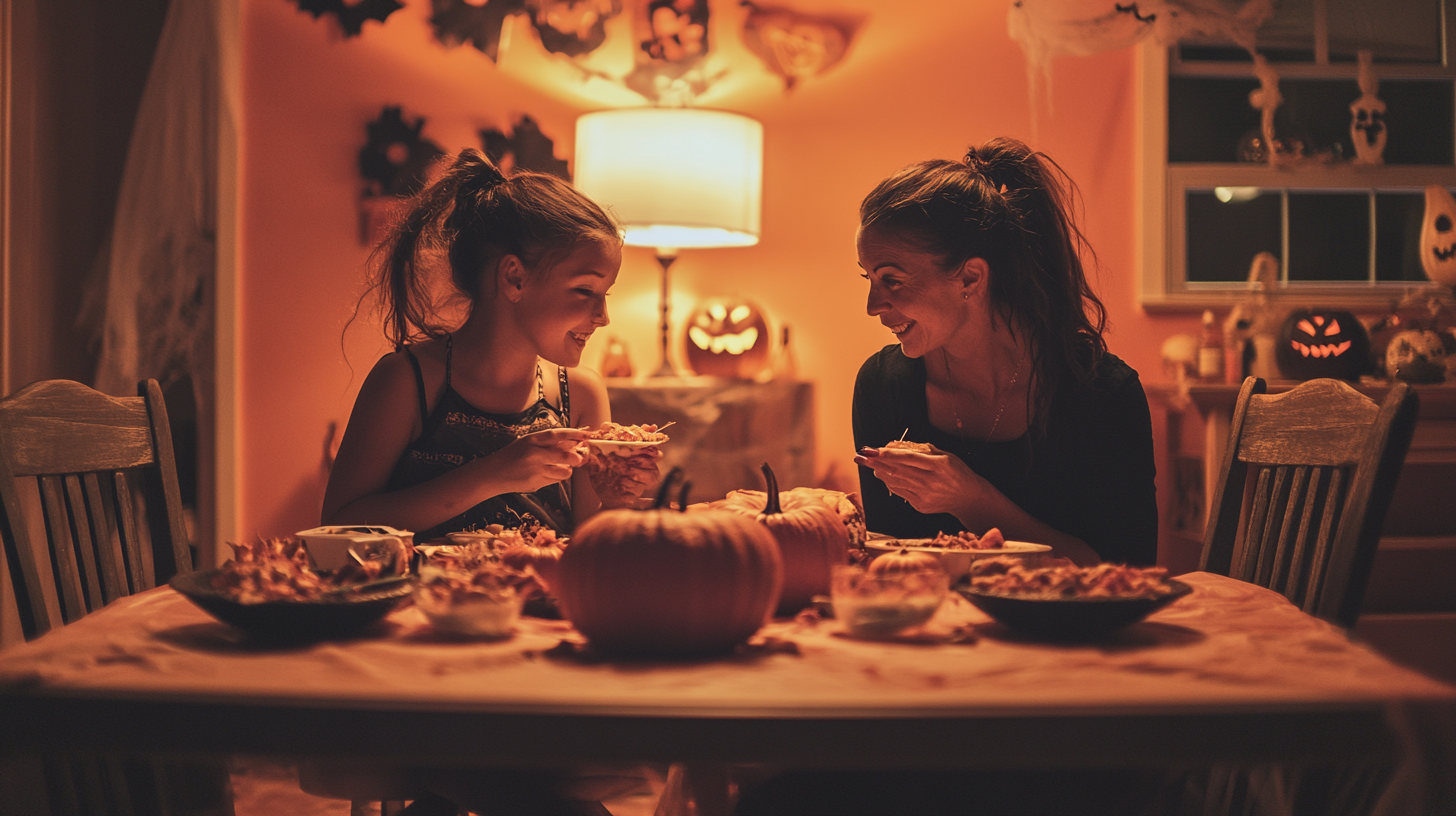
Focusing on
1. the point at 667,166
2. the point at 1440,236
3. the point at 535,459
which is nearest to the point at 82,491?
the point at 535,459

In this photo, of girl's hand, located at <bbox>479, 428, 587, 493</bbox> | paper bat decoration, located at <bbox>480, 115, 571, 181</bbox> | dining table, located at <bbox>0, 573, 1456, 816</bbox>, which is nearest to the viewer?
dining table, located at <bbox>0, 573, 1456, 816</bbox>

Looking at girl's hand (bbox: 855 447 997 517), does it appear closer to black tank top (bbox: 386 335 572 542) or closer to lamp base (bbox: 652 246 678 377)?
black tank top (bbox: 386 335 572 542)

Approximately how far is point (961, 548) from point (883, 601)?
0.35 metres

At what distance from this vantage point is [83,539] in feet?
4.26

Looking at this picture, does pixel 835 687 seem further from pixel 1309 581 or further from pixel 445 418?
pixel 445 418

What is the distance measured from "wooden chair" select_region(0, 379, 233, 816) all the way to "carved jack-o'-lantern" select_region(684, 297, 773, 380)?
1887mm

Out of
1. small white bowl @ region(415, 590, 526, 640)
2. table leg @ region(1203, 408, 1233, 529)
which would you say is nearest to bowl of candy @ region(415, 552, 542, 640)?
small white bowl @ region(415, 590, 526, 640)

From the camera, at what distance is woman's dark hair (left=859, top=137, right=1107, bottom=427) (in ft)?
5.84

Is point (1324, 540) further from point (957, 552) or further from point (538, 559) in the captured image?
point (538, 559)

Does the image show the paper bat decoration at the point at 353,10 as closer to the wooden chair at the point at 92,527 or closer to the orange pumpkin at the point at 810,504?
the wooden chair at the point at 92,527

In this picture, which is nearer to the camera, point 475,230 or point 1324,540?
point 1324,540

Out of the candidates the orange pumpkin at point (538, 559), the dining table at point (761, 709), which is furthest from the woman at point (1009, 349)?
the dining table at point (761, 709)

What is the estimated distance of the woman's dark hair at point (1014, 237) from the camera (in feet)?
5.84

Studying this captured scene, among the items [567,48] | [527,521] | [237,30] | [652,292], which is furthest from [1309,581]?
[237,30]
